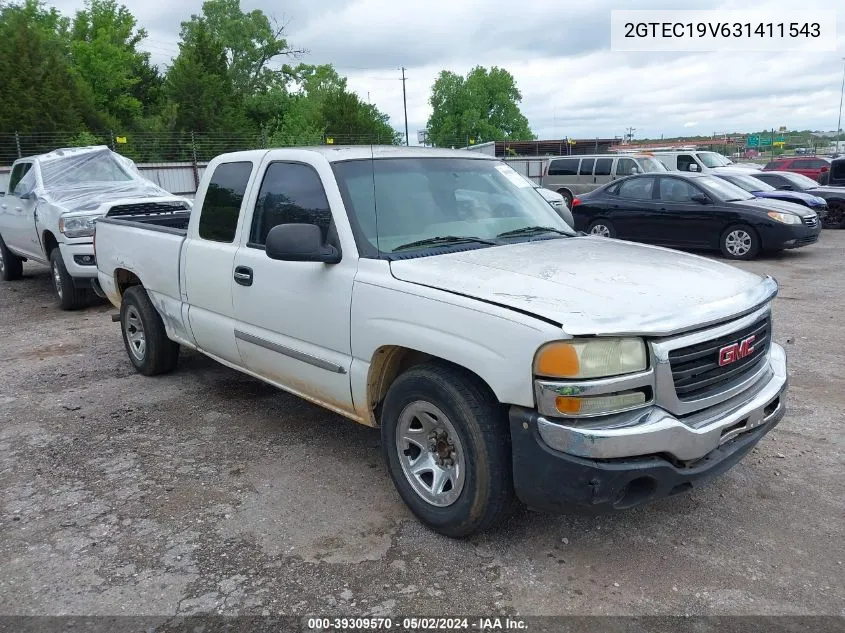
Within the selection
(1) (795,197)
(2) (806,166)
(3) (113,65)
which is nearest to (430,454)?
(1) (795,197)

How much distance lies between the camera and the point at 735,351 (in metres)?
3.08

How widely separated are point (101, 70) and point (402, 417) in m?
48.0

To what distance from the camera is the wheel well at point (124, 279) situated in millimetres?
6031

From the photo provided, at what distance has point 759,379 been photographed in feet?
11.0

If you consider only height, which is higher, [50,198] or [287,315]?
[50,198]

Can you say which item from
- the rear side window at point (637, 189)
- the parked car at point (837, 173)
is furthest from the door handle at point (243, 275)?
the parked car at point (837, 173)

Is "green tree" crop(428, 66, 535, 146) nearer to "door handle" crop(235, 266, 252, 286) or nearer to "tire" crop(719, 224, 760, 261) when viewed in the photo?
"tire" crop(719, 224, 760, 261)

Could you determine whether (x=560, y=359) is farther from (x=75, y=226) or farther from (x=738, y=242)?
(x=738, y=242)

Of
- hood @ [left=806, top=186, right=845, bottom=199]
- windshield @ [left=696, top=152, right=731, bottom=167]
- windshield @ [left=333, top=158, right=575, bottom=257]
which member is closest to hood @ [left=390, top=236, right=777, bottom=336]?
windshield @ [left=333, top=158, right=575, bottom=257]

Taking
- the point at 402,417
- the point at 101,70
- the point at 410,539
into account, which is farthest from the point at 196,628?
the point at 101,70

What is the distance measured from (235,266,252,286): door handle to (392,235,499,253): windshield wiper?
1.10 metres

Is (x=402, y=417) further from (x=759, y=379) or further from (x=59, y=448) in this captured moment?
(x=59, y=448)

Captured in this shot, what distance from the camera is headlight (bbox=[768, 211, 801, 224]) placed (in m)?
11.5

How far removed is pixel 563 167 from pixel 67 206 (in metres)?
14.6
